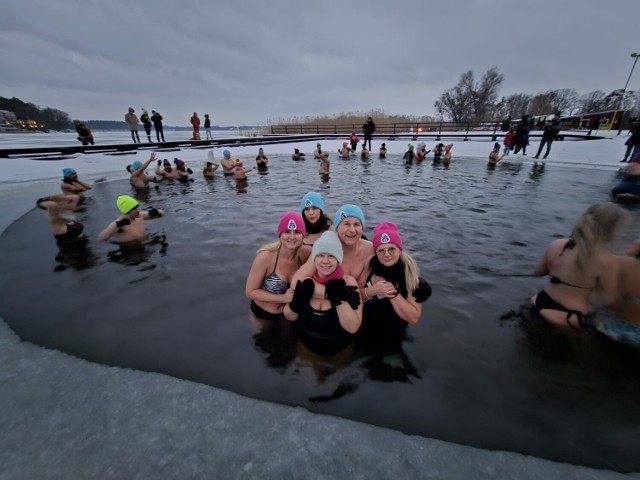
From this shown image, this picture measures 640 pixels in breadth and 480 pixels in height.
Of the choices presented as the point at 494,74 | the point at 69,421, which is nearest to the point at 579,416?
the point at 69,421

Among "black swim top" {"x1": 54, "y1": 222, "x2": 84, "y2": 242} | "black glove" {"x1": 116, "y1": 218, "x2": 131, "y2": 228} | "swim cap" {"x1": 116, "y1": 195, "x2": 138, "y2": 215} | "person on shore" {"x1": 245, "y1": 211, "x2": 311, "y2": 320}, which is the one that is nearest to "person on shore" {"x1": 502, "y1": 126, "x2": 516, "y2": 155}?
"person on shore" {"x1": 245, "y1": 211, "x2": 311, "y2": 320}

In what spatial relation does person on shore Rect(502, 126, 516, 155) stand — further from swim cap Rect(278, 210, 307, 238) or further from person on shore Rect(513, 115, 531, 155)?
A: swim cap Rect(278, 210, 307, 238)

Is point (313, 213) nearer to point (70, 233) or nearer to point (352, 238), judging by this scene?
point (352, 238)

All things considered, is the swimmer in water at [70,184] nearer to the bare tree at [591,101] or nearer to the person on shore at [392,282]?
the person on shore at [392,282]

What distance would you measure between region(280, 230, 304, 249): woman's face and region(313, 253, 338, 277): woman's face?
0.49 meters

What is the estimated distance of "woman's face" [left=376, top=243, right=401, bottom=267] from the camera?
2568 mm

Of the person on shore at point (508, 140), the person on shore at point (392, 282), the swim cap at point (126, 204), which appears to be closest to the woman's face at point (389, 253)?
the person on shore at point (392, 282)

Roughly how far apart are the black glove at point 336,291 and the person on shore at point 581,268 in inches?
94.1

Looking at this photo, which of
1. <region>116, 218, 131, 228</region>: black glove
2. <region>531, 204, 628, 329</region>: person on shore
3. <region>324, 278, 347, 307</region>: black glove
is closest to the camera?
<region>324, 278, 347, 307</region>: black glove

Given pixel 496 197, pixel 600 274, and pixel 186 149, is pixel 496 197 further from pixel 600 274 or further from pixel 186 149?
pixel 186 149

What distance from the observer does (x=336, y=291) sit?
2.40 m

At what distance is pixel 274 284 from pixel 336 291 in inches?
38.3

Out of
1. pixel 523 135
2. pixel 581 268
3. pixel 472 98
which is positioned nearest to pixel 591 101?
pixel 472 98

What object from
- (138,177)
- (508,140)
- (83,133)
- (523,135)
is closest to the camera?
(138,177)
